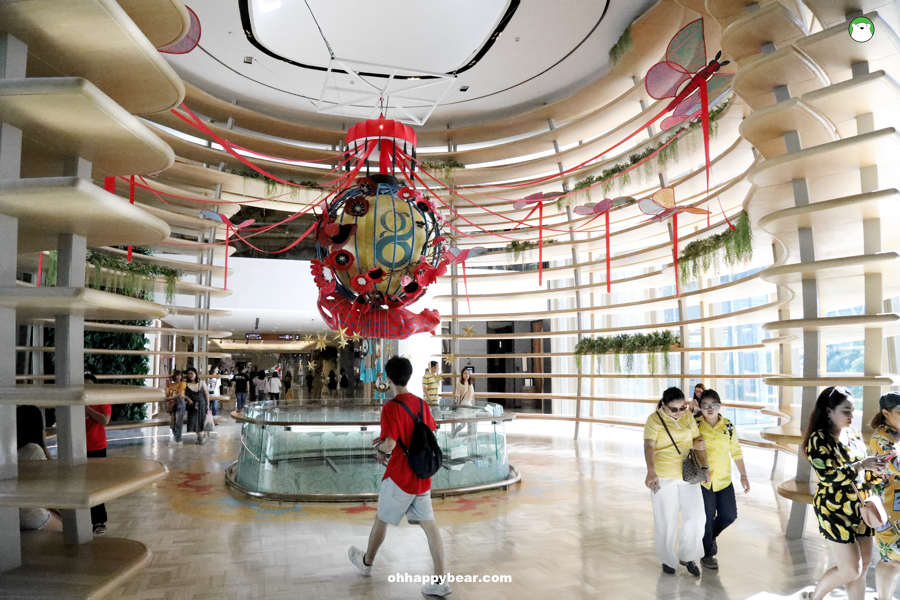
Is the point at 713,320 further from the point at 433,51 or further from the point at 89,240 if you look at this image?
the point at 89,240

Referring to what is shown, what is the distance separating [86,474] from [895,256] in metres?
4.43

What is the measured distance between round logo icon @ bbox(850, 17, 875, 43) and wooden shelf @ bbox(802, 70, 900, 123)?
11.5 inches

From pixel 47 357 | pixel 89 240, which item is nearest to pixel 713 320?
pixel 89 240

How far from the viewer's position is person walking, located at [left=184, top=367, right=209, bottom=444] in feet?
31.4

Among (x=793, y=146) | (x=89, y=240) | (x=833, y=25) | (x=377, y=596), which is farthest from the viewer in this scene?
(x=793, y=146)

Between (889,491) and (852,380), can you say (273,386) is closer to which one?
(852,380)

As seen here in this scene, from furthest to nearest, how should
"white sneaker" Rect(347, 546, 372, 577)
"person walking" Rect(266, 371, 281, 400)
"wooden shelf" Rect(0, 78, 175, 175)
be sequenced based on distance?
"person walking" Rect(266, 371, 281, 400) < "white sneaker" Rect(347, 546, 372, 577) < "wooden shelf" Rect(0, 78, 175, 175)

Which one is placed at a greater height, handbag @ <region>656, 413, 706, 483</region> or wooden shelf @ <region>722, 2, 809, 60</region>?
wooden shelf @ <region>722, 2, 809, 60</region>

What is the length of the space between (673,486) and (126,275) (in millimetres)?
8079

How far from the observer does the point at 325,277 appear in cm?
582

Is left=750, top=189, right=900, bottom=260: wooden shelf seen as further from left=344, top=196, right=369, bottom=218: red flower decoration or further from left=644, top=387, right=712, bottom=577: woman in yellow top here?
left=344, top=196, right=369, bottom=218: red flower decoration

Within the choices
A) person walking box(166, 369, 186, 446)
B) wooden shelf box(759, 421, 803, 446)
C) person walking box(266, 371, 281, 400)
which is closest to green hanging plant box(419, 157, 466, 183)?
person walking box(166, 369, 186, 446)

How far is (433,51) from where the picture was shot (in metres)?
9.05

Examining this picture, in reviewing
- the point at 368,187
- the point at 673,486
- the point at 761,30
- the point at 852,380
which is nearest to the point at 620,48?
the point at 761,30
